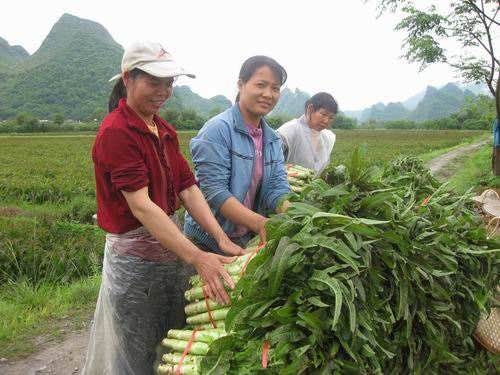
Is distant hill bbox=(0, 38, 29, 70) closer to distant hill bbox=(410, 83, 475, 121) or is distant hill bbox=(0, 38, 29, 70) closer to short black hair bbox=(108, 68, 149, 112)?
distant hill bbox=(410, 83, 475, 121)

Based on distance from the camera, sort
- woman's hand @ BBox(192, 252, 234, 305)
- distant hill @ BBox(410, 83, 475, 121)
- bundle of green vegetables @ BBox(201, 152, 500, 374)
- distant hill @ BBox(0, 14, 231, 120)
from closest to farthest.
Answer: bundle of green vegetables @ BBox(201, 152, 500, 374), woman's hand @ BBox(192, 252, 234, 305), distant hill @ BBox(0, 14, 231, 120), distant hill @ BBox(410, 83, 475, 121)

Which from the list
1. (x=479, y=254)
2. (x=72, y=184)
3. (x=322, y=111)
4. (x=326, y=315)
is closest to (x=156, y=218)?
(x=326, y=315)

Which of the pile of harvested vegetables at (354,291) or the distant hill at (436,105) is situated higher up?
the distant hill at (436,105)

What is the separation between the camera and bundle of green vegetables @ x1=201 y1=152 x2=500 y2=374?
1.39 m

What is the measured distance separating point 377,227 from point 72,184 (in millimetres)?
11103

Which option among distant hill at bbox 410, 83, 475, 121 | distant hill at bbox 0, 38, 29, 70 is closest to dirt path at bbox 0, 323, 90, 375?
distant hill at bbox 410, 83, 475, 121

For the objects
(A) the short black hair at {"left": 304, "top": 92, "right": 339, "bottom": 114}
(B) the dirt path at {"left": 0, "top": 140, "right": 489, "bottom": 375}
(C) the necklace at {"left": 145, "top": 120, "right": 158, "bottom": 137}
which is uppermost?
(A) the short black hair at {"left": 304, "top": 92, "right": 339, "bottom": 114}

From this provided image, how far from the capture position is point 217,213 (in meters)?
2.49

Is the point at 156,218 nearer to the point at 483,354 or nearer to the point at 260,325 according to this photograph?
the point at 260,325

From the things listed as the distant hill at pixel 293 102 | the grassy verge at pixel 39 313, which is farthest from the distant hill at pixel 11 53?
the grassy verge at pixel 39 313

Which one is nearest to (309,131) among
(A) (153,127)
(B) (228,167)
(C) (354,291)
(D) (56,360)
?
(B) (228,167)

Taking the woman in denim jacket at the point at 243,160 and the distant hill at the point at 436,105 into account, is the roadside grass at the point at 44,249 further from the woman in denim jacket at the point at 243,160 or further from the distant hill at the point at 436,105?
the distant hill at the point at 436,105

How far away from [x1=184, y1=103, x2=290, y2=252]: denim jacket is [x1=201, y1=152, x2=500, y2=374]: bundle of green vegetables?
1.76 feet

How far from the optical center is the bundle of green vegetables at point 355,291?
4.55ft
